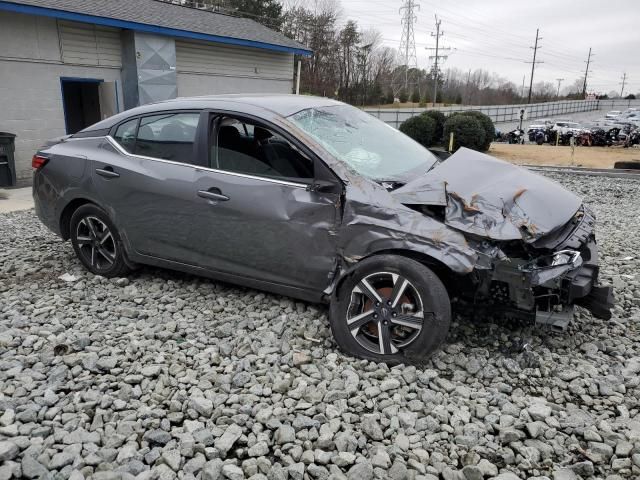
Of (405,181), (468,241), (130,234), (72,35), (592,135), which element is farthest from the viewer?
(592,135)

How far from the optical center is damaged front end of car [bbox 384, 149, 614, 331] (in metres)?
3.03

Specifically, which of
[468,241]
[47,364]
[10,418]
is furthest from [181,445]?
[468,241]

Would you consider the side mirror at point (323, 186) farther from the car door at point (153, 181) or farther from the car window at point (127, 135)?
the car window at point (127, 135)

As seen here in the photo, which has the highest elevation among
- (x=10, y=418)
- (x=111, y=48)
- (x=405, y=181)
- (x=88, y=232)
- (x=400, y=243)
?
(x=111, y=48)

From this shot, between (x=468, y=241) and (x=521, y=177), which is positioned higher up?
(x=521, y=177)

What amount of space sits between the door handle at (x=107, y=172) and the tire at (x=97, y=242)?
1.02ft

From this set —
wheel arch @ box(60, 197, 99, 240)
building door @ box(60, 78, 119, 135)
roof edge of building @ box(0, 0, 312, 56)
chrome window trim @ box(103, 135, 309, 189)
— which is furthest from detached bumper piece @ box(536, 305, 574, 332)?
building door @ box(60, 78, 119, 135)

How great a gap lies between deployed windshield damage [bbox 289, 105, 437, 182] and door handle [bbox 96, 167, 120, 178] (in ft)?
5.28

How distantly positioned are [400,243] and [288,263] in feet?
2.79

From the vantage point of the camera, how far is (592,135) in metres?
25.6

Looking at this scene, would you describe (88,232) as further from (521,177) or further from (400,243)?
(521,177)

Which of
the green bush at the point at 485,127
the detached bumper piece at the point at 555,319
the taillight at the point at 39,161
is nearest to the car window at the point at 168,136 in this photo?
the taillight at the point at 39,161

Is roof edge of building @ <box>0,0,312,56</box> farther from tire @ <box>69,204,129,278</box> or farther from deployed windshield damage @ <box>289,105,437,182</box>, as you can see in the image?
deployed windshield damage @ <box>289,105,437,182</box>

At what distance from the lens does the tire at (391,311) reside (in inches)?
120
